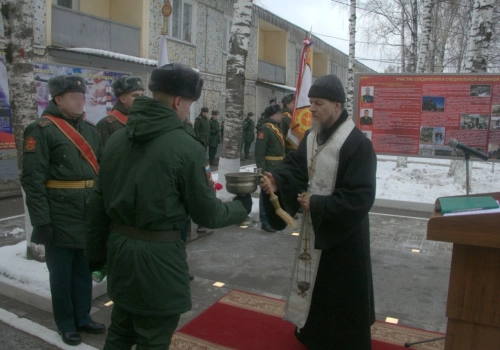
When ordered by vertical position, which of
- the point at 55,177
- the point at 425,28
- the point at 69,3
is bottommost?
the point at 55,177

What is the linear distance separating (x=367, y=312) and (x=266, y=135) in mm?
4296

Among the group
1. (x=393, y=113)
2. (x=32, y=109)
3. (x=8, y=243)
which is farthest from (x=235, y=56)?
(x=8, y=243)

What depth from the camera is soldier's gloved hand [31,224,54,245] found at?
10.6ft

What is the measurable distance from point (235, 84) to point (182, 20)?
1067cm

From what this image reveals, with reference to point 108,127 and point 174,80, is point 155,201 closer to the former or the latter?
point 174,80

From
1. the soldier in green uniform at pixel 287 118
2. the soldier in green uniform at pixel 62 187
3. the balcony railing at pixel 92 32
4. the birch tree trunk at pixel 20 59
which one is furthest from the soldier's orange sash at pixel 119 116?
the balcony railing at pixel 92 32

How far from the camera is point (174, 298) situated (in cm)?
223

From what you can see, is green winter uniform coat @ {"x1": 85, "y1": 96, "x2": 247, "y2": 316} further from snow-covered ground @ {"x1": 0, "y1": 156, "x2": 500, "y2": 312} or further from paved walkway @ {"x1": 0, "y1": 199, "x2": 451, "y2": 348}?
snow-covered ground @ {"x1": 0, "y1": 156, "x2": 500, "y2": 312}

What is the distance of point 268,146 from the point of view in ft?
23.1

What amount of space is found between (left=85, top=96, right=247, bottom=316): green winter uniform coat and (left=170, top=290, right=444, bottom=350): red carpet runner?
1.41 meters

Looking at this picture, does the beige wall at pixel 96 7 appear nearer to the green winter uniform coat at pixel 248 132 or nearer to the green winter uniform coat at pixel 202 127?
the green winter uniform coat at pixel 202 127

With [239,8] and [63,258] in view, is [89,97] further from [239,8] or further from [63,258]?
[63,258]

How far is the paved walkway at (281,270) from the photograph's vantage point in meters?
4.11

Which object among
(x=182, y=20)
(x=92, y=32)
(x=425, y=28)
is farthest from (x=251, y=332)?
(x=182, y=20)
